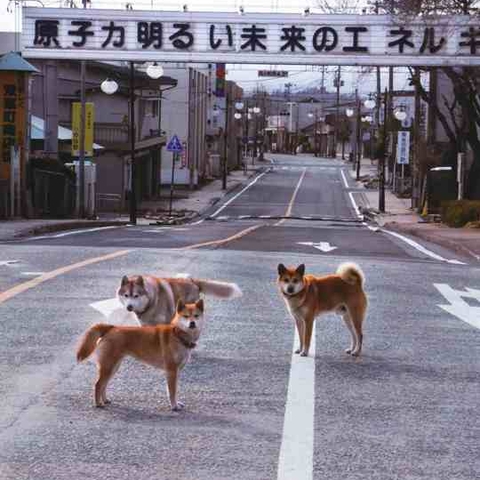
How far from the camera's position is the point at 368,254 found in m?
23.4

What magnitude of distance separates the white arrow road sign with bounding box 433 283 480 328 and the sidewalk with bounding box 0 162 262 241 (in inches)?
559

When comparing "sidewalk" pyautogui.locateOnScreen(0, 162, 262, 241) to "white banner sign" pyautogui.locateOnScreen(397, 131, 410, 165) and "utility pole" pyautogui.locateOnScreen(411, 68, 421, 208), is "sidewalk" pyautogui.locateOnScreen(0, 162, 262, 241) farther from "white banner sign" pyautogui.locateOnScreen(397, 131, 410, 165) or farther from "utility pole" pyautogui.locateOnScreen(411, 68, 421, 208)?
"white banner sign" pyautogui.locateOnScreen(397, 131, 410, 165)

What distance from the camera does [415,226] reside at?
130 ft

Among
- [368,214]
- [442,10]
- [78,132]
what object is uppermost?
[442,10]

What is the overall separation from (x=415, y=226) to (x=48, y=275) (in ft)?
88.0

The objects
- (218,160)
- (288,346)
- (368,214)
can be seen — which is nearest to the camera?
(288,346)

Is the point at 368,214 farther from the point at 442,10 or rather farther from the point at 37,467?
the point at 37,467

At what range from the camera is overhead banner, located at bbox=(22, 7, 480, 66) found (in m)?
31.1

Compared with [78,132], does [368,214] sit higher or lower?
lower

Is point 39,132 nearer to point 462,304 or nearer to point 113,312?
point 462,304

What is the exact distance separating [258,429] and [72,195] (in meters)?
38.6

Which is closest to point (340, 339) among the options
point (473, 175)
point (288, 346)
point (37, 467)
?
point (288, 346)

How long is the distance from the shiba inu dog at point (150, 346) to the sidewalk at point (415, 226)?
17.1 metres

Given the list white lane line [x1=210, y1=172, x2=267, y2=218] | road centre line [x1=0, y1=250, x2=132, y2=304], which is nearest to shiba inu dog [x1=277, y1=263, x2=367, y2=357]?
road centre line [x1=0, y1=250, x2=132, y2=304]
